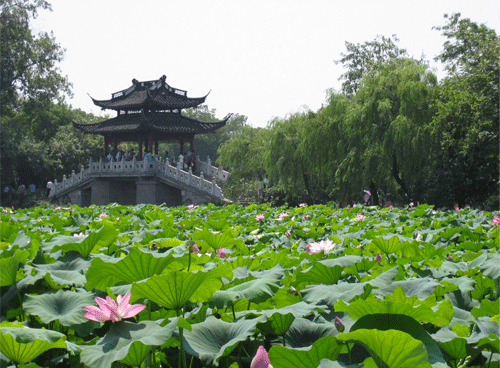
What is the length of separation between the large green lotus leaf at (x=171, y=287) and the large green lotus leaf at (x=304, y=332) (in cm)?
23

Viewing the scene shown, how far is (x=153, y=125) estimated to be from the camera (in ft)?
76.1

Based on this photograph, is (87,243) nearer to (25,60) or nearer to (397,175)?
(397,175)

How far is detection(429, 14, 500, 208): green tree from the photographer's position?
498 inches

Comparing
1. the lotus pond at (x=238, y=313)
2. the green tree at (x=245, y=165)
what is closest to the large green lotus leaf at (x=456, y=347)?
the lotus pond at (x=238, y=313)

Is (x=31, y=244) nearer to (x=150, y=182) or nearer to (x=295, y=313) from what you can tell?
(x=295, y=313)

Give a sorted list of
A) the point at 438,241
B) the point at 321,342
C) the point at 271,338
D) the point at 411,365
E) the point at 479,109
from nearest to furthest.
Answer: the point at 411,365
the point at 321,342
the point at 271,338
the point at 438,241
the point at 479,109

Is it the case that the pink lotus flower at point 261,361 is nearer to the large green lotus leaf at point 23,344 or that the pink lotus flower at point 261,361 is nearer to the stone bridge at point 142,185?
the large green lotus leaf at point 23,344

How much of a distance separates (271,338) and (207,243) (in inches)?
48.6

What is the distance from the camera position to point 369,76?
15.6 meters

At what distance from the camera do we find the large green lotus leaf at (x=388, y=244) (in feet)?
6.96

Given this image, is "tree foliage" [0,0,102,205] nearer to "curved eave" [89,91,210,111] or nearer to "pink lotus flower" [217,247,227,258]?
"curved eave" [89,91,210,111]

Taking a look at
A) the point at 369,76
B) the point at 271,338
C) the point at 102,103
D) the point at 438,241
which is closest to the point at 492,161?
the point at 369,76

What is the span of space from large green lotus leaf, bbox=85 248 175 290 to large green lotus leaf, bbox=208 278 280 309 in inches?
7.2

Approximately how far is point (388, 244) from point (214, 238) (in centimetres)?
82
